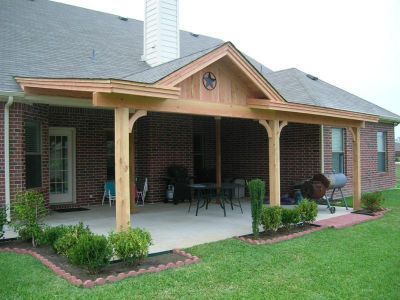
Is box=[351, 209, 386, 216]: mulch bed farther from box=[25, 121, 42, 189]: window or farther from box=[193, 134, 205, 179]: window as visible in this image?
box=[25, 121, 42, 189]: window

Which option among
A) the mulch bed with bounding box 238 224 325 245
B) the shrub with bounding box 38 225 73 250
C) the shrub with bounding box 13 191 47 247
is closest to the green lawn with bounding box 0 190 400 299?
the mulch bed with bounding box 238 224 325 245

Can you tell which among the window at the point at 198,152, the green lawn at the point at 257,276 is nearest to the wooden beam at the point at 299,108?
the green lawn at the point at 257,276

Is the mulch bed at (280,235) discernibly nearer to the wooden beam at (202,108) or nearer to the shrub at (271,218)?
the shrub at (271,218)

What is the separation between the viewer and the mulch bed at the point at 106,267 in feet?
17.2

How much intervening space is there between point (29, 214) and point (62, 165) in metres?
4.62

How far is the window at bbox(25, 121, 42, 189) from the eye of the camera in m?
9.38

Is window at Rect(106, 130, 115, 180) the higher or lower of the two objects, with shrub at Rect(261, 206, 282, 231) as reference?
higher

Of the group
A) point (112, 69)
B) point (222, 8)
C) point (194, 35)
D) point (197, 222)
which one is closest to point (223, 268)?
point (197, 222)

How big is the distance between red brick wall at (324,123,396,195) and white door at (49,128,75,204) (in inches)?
300

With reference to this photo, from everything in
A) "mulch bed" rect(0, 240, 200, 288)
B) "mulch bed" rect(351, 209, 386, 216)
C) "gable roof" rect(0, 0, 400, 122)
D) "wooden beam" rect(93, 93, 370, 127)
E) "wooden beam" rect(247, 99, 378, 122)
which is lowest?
"mulch bed" rect(0, 240, 200, 288)

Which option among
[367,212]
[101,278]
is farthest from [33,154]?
[367,212]

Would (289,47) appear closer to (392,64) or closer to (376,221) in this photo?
(392,64)

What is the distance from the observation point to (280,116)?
936 centimetres

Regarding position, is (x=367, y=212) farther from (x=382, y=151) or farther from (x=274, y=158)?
(x=382, y=151)
